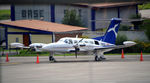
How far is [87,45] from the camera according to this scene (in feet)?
55.7

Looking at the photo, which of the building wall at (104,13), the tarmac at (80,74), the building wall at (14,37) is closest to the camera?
the building wall at (104,13)

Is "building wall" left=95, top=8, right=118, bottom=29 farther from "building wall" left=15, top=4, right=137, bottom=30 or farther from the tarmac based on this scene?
the tarmac

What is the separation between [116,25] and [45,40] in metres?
4.69

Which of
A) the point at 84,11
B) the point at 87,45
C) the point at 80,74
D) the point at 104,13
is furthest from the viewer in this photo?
the point at 87,45

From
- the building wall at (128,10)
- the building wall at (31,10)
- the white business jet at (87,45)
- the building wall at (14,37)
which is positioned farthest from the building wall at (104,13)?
the white business jet at (87,45)

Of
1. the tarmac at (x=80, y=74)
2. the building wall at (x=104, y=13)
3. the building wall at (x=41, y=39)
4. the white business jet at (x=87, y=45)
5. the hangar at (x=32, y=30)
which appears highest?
the building wall at (x=104, y=13)

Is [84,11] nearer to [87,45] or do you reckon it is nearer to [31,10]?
[31,10]

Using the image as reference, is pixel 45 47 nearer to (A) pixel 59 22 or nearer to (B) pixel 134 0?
(A) pixel 59 22

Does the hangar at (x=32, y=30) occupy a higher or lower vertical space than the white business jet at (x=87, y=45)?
higher

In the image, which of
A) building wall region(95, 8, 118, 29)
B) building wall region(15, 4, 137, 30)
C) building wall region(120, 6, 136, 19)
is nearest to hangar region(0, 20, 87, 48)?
building wall region(15, 4, 137, 30)

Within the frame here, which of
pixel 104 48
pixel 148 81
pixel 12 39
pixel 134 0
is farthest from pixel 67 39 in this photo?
pixel 134 0

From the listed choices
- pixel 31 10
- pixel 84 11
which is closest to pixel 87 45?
pixel 84 11

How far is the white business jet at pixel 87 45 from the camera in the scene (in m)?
16.5

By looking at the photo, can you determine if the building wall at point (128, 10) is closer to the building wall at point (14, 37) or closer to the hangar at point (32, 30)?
the hangar at point (32, 30)
